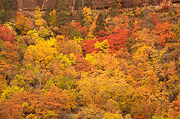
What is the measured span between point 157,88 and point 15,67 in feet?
87.3

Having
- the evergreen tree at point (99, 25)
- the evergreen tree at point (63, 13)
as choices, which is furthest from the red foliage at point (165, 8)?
the evergreen tree at point (63, 13)

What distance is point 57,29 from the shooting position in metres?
83.8

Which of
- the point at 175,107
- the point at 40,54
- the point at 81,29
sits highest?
the point at 81,29

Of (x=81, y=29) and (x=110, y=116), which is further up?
(x=81, y=29)

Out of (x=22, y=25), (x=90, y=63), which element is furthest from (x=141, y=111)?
(x=22, y=25)

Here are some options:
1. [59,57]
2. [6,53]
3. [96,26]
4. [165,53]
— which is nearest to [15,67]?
[6,53]

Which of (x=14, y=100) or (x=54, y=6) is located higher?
(x=54, y=6)

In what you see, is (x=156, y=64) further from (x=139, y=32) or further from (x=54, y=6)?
(x=54, y=6)

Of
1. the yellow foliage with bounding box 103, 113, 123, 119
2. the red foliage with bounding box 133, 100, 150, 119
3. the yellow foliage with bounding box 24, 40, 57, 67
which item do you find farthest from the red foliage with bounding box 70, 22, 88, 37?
the yellow foliage with bounding box 103, 113, 123, 119

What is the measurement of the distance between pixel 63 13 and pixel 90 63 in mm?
21210

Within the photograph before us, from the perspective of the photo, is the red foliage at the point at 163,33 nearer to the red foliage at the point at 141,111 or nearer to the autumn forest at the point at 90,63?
the autumn forest at the point at 90,63

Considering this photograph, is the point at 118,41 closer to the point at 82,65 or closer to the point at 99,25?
the point at 99,25

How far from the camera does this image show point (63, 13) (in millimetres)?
86875

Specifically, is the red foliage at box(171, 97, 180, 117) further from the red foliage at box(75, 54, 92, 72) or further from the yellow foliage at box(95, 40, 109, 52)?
the yellow foliage at box(95, 40, 109, 52)
